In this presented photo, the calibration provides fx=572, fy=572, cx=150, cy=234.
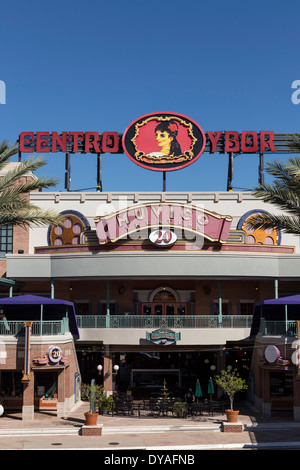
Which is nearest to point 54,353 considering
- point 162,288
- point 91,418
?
point 91,418

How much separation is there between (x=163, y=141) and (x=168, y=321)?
708 inches

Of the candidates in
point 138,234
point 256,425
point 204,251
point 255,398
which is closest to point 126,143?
point 138,234

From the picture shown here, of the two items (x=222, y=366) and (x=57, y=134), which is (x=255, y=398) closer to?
(x=222, y=366)

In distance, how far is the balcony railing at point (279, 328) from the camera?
33812 millimetres

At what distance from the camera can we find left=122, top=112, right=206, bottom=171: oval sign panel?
5069 cm

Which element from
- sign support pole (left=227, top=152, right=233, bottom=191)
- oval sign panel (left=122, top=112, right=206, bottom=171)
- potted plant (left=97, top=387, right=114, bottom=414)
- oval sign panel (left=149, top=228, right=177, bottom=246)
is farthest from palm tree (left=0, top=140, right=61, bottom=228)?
sign support pole (left=227, top=152, right=233, bottom=191)

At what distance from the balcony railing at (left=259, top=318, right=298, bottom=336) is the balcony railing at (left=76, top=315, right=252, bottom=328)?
14.7 feet

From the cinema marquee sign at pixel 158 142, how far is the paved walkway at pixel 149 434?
24.1m

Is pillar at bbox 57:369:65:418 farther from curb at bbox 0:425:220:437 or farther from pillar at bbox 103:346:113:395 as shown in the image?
pillar at bbox 103:346:113:395

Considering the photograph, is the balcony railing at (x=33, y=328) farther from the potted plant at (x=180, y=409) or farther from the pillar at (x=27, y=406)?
the potted plant at (x=180, y=409)

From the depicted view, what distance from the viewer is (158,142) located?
51.0 m

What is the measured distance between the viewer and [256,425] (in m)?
31.0

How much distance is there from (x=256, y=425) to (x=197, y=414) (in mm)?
4463

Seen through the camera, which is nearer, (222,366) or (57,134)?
(222,366)
